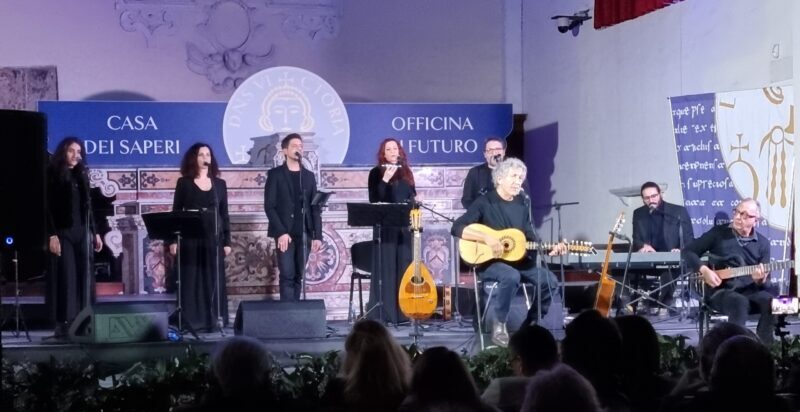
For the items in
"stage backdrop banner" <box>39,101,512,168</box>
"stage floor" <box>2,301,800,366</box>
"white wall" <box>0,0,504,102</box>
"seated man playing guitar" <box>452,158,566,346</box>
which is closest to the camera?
"stage floor" <box>2,301,800,366</box>

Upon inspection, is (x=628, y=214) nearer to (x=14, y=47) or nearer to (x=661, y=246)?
(x=661, y=246)

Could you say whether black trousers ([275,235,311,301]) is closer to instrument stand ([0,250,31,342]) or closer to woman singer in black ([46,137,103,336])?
woman singer in black ([46,137,103,336])

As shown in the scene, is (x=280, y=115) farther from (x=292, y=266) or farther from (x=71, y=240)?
(x=71, y=240)

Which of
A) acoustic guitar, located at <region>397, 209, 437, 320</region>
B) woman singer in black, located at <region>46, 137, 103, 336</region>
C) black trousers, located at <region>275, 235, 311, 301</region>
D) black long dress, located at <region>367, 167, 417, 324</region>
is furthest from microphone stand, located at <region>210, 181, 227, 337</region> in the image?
acoustic guitar, located at <region>397, 209, 437, 320</region>

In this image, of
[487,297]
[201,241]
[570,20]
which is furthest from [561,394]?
[570,20]

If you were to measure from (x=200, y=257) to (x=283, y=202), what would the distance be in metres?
0.86

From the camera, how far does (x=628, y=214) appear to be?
12.9 metres

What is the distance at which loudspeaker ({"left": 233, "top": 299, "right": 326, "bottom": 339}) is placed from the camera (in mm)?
8531

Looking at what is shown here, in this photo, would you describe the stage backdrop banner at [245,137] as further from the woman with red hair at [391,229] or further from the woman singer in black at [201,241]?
the woman singer in black at [201,241]

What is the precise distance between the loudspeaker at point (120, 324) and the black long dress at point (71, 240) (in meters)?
0.87

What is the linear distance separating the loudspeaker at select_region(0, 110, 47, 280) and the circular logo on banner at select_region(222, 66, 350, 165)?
22.5 feet

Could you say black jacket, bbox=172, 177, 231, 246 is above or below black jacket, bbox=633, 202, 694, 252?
above

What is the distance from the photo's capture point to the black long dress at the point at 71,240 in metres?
9.00

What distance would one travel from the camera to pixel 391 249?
10.2 meters
